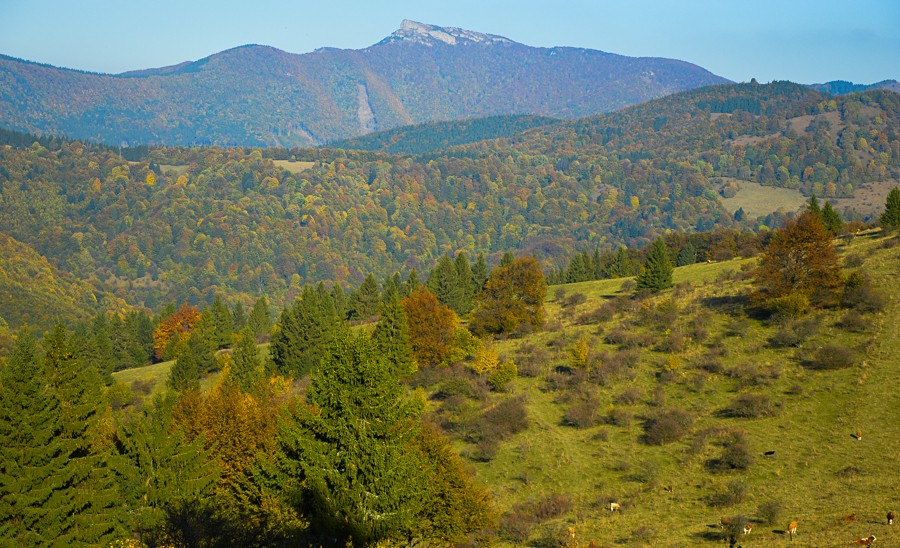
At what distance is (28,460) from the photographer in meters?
32.4

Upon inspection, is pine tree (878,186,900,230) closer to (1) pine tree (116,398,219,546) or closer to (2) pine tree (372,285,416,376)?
(2) pine tree (372,285,416,376)

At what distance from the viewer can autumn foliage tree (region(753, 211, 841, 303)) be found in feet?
200

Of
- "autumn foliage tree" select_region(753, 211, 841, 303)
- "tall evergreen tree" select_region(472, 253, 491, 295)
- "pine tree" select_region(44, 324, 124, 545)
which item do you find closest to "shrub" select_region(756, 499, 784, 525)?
"pine tree" select_region(44, 324, 124, 545)

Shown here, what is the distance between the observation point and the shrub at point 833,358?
1983 inches

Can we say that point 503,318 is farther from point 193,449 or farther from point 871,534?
point 871,534

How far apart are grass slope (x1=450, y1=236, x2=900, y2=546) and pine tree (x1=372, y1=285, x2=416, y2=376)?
30.1ft

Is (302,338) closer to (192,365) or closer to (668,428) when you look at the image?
(192,365)

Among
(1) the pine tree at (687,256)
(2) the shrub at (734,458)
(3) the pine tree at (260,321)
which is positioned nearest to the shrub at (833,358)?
(2) the shrub at (734,458)

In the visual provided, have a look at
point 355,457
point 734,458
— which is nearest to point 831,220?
point 734,458

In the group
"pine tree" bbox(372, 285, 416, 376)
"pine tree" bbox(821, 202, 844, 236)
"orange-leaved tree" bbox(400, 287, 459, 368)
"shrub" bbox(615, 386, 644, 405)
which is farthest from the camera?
"pine tree" bbox(821, 202, 844, 236)

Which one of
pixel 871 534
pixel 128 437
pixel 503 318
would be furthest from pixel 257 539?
pixel 503 318

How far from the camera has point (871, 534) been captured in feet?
86.4

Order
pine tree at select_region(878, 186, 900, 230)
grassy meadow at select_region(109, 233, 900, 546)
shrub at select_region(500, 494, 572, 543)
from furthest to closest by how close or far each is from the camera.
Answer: pine tree at select_region(878, 186, 900, 230) < shrub at select_region(500, 494, 572, 543) < grassy meadow at select_region(109, 233, 900, 546)

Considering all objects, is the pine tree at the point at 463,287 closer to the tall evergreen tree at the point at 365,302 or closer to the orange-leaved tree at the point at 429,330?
the tall evergreen tree at the point at 365,302
